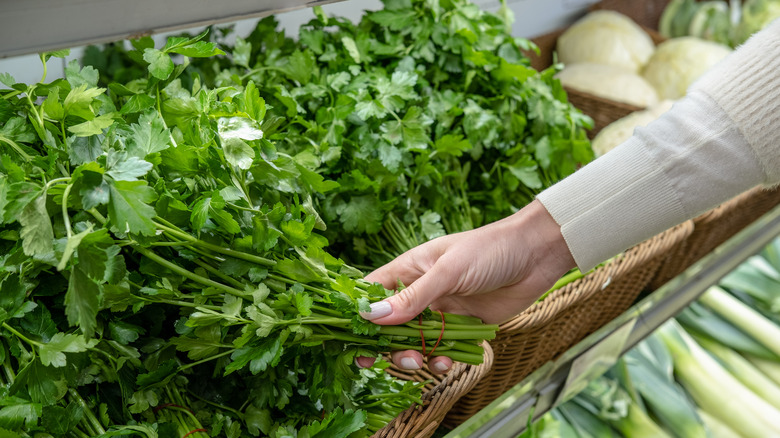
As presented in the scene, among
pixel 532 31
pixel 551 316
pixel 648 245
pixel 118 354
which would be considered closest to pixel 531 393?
pixel 551 316

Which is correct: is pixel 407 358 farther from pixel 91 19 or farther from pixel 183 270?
pixel 91 19

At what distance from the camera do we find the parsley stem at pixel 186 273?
0.82m

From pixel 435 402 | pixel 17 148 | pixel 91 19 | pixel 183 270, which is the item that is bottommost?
pixel 435 402

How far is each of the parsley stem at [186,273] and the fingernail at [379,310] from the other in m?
0.16

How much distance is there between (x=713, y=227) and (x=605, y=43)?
1.01m

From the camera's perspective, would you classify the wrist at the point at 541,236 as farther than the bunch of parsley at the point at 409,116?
No

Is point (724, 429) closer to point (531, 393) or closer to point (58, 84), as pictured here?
point (531, 393)

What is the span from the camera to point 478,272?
3.44 feet

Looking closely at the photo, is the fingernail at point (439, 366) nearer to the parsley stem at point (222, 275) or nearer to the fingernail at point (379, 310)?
the fingernail at point (379, 310)

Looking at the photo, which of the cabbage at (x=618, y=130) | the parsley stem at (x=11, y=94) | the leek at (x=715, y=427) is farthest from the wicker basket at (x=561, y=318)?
the parsley stem at (x=11, y=94)

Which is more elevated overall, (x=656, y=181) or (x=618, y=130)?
(x=656, y=181)

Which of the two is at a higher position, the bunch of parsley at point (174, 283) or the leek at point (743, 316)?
the bunch of parsley at point (174, 283)

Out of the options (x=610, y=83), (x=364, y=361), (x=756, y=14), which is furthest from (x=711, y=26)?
(x=364, y=361)

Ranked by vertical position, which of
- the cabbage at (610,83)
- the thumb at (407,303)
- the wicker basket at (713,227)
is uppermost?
the thumb at (407,303)
